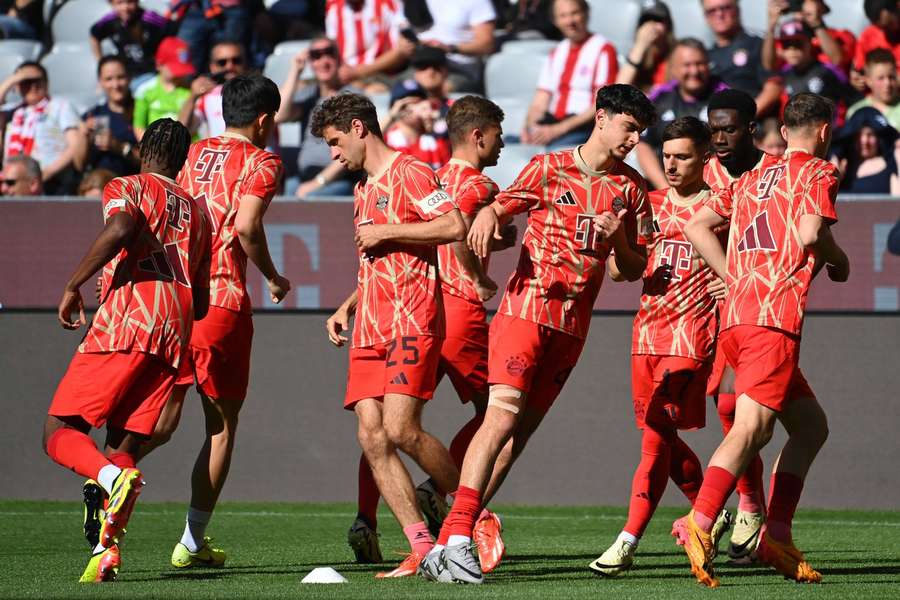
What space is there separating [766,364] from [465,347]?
200cm

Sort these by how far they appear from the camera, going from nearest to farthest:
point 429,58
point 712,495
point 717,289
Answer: point 712,495 < point 717,289 < point 429,58

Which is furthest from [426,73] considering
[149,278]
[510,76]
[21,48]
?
[149,278]

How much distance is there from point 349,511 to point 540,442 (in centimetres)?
153

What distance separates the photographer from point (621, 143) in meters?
6.82

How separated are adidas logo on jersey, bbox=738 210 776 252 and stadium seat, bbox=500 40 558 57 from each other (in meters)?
8.43

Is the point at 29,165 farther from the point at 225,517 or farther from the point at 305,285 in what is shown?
the point at 225,517

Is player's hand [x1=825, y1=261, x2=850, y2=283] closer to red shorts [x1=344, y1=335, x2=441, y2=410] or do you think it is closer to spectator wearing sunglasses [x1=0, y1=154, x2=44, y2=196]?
red shorts [x1=344, y1=335, x2=441, y2=410]

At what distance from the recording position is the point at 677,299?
756 centimetres

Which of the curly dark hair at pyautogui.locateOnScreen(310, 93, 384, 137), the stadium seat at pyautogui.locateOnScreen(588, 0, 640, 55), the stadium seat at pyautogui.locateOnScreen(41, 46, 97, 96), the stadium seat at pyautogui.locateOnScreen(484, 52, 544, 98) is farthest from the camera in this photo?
the stadium seat at pyautogui.locateOnScreen(41, 46, 97, 96)

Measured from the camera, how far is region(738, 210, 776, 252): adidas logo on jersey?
6.47 metres

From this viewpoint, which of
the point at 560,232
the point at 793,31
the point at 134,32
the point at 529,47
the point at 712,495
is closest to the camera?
the point at 712,495

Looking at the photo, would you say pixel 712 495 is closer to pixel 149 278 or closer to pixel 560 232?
pixel 560 232

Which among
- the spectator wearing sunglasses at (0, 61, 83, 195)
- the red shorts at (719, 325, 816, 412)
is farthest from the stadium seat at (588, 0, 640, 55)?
the red shorts at (719, 325, 816, 412)

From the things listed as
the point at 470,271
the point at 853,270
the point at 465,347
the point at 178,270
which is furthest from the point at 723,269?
the point at 853,270
